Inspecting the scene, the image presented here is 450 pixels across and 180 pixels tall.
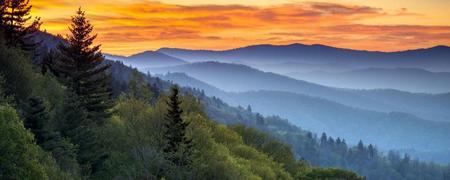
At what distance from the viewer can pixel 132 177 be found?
4331cm

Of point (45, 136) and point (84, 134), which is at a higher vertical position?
point (45, 136)

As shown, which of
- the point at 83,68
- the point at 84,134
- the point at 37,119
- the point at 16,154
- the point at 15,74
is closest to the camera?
the point at 16,154

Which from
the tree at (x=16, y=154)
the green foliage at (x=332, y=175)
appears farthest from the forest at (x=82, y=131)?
the green foliage at (x=332, y=175)

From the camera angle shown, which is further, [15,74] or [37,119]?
[15,74]

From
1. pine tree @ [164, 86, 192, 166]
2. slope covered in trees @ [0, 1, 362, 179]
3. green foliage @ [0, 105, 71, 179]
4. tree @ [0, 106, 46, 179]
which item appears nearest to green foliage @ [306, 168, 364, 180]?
slope covered in trees @ [0, 1, 362, 179]

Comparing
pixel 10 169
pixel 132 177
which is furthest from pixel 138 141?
pixel 10 169

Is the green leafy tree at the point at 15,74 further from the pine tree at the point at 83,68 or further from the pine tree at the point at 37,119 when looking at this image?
the pine tree at the point at 37,119

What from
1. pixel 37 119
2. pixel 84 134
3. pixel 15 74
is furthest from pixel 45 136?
pixel 15 74

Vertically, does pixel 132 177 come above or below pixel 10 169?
below

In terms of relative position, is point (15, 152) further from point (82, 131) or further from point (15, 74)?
point (15, 74)

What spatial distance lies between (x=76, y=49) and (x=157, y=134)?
1594 cm

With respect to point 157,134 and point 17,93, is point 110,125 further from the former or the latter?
point 17,93

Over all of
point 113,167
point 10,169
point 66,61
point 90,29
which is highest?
point 90,29

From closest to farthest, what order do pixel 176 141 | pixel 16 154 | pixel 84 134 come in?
1. pixel 16 154
2. pixel 84 134
3. pixel 176 141
